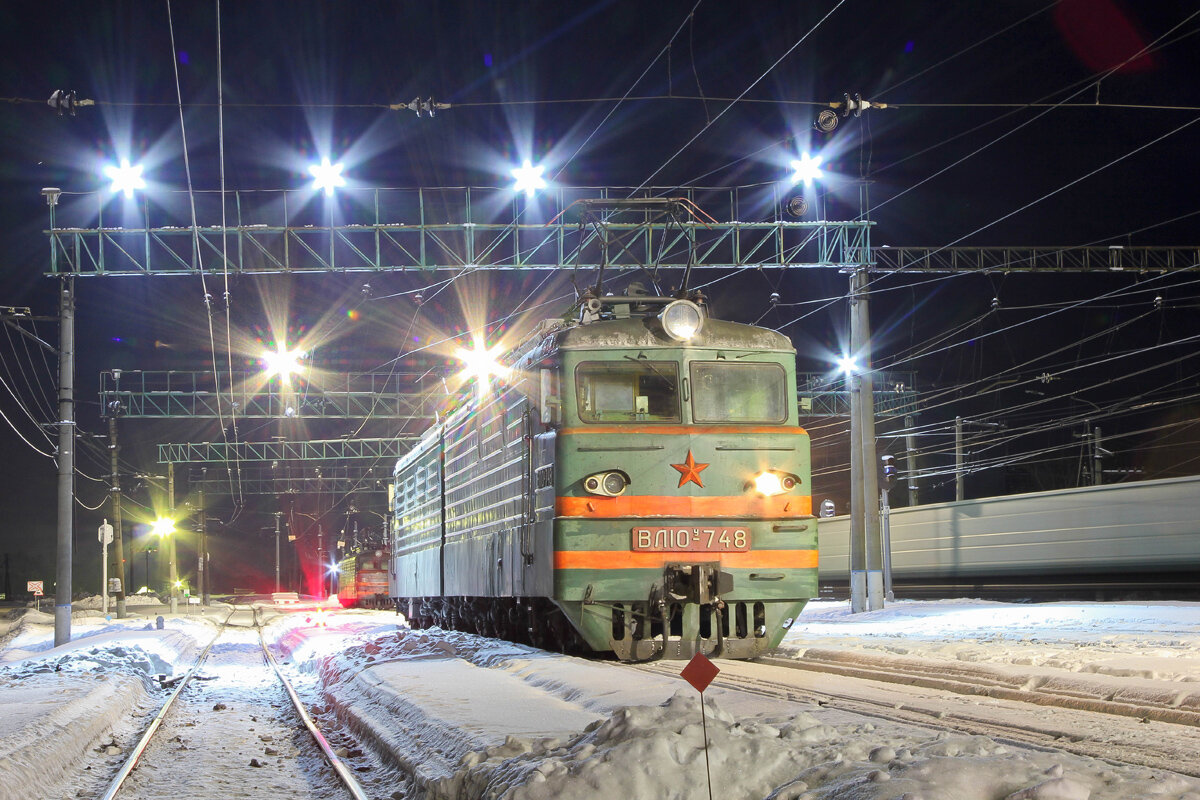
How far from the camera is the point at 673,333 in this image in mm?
13016

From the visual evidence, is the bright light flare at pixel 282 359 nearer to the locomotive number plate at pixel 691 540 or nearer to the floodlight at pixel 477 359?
the floodlight at pixel 477 359

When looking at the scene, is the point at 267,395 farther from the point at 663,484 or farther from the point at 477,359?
the point at 663,484

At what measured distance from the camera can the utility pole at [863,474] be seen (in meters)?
23.1

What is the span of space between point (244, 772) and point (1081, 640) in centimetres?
1008

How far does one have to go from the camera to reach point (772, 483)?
41.8ft

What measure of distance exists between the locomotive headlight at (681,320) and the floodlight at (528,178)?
442 inches

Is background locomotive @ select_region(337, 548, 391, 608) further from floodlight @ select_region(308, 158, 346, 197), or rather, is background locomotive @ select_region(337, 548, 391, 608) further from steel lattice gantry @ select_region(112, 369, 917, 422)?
floodlight @ select_region(308, 158, 346, 197)

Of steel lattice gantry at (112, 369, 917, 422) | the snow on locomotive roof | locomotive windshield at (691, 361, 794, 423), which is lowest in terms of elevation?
locomotive windshield at (691, 361, 794, 423)

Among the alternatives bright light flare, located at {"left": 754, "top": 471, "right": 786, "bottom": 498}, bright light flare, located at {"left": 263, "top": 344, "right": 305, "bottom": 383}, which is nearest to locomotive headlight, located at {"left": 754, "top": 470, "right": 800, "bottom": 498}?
bright light flare, located at {"left": 754, "top": 471, "right": 786, "bottom": 498}

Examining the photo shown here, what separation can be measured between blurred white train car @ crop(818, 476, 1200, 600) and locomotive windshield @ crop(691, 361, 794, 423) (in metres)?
13.3

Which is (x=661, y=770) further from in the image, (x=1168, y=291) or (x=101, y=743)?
(x=1168, y=291)

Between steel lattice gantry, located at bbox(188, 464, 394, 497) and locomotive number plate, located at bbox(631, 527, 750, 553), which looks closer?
locomotive number plate, located at bbox(631, 527, 750, 553)

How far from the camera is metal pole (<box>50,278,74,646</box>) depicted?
24.5 meters

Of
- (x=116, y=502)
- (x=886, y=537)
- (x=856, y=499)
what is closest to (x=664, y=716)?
(x=856, y=499)
